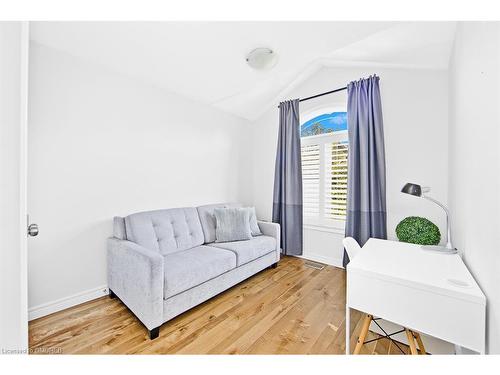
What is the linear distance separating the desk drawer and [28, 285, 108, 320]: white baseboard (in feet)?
7.36

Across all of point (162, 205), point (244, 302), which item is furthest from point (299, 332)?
point (162, 205)

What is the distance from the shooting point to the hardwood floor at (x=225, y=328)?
4.93ft

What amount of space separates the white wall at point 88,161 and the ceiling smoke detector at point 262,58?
1.01 m

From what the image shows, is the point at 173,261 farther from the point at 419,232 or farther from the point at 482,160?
the point at 419,232

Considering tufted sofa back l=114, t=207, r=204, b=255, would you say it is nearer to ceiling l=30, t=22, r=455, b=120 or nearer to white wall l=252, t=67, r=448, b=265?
ceiling l=30, t=22, r=455, b=120

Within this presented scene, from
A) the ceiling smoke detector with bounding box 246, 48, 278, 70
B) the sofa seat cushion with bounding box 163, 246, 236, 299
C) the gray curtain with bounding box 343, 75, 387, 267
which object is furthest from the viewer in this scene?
the gray curtain with bounding box 343, 75, 387, 267

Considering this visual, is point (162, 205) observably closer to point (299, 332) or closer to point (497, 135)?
point (299, 332)

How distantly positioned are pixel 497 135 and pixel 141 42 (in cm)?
244

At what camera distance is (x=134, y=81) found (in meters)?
2.39

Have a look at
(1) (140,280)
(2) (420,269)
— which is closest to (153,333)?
(1) (140,280)

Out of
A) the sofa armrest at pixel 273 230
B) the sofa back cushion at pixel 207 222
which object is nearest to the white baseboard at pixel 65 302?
the sofa back cushion at pixel 207 222

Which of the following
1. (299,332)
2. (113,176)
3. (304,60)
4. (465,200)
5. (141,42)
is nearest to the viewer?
(465,200)

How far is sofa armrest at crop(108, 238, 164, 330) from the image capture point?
5.27ft

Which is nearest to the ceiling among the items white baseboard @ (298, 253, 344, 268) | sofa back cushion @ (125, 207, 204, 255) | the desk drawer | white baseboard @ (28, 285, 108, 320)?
sofa back cushion @ (125, 207, 204, 255)
